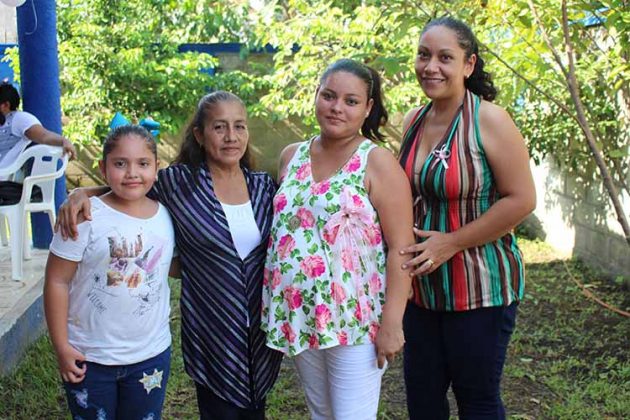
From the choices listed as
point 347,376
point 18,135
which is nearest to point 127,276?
point 347,376

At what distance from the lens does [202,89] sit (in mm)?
9430

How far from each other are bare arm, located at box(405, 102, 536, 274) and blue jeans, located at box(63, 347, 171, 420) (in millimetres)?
863

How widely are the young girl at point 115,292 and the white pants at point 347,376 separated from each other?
489mm

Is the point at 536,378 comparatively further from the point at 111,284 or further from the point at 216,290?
the point at 111,284

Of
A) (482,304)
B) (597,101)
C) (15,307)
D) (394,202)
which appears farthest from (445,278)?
(597,101)

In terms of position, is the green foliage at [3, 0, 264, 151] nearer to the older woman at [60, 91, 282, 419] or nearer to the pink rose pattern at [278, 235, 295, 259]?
the older woman at [60, 91, 282, 419]

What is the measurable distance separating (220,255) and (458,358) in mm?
831

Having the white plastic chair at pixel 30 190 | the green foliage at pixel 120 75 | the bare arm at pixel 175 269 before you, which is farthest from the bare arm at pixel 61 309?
the green foliage at pixel 120 75

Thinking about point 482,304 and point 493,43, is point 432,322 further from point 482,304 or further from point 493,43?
point 493,43

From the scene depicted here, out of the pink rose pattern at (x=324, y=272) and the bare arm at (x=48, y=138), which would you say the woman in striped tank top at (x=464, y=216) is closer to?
the pink rose pattern at (x=324, y=272)

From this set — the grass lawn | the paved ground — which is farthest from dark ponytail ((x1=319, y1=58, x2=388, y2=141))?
the paved ground

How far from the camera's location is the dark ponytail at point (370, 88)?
243cm

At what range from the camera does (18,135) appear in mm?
5492

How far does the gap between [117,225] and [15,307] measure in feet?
8.16
